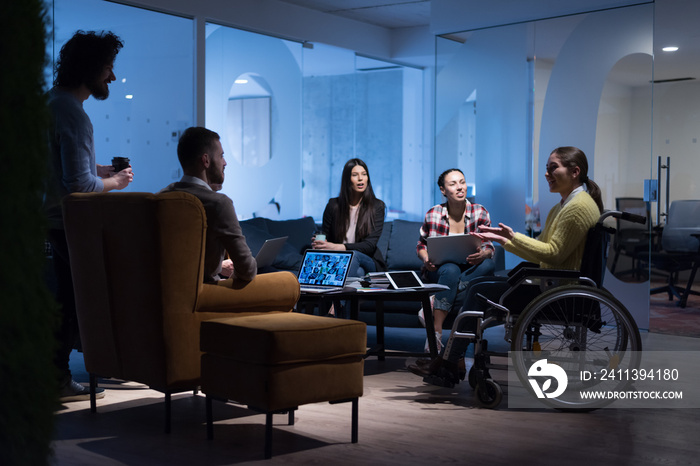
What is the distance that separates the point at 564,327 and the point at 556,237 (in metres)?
0.45

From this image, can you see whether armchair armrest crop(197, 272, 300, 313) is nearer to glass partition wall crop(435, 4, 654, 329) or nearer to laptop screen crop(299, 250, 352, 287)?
laptop screen crop(299, 250, 352, 287)

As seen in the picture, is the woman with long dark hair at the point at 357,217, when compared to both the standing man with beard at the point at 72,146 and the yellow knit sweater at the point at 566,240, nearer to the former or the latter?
the yellow knit sweater at the point at 566,240

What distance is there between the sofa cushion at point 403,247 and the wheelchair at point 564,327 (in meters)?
2.38

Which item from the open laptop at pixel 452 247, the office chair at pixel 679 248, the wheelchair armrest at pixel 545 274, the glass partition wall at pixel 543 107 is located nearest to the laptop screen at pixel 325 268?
the open laptop at pixel 452 247

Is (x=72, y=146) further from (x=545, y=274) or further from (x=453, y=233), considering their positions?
(x=453, y=233)

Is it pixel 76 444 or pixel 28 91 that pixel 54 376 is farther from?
pixel 76 444

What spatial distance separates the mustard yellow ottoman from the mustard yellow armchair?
16cm

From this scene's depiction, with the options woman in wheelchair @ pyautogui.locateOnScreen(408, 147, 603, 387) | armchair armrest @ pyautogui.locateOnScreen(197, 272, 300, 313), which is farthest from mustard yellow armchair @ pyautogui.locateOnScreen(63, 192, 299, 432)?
woman in wheelchair @ pyautogui.locateOnScreen(408, 147, 603, 387)

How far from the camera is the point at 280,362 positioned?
121 inches

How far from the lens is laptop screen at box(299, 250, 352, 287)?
453 centimetres

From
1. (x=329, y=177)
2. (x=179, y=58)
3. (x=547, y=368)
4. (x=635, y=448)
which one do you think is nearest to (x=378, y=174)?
(x=329, y=177)

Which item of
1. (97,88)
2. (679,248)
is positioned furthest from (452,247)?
(679,248)

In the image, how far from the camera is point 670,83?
6961 millimetres

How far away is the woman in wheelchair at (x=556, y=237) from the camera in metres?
3.92
